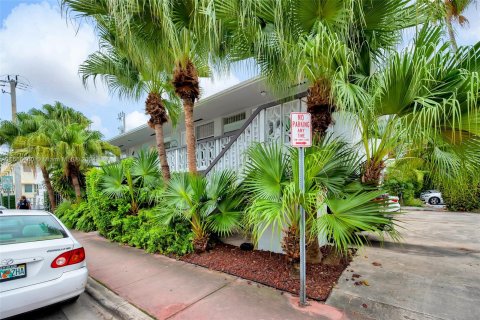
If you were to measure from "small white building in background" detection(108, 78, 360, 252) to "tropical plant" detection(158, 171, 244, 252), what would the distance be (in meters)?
0.65

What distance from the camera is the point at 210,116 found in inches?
484

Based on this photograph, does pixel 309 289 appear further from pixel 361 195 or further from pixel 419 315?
pixel 361 195

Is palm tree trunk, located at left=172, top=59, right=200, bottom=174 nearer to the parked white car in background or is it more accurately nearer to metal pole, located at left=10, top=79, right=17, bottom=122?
metal pole, located at left=10, top=79, right=17, bottom=122

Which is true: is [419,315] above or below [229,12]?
below

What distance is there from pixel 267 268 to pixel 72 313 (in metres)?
3.20

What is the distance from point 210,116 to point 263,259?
339 inches

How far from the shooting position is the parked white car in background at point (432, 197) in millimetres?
17617

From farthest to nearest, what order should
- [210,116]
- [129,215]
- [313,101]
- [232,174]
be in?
[210,116] < [129,215] < [232,174] < [313,101]

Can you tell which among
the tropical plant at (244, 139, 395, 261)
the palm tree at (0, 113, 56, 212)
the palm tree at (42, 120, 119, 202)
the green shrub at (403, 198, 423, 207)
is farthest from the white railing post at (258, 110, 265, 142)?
the green shrub at (403, 198, 423, 207)

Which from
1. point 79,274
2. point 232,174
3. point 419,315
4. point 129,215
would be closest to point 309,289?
point 419,315

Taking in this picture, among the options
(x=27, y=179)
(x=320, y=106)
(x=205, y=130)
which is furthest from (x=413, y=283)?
(x=27, y=179)

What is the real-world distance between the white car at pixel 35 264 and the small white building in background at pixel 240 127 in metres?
3.16

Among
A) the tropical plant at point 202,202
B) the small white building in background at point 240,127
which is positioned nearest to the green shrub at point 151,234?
the tropical plant at point 202,202

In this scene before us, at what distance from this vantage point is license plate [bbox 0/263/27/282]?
2857 mm
